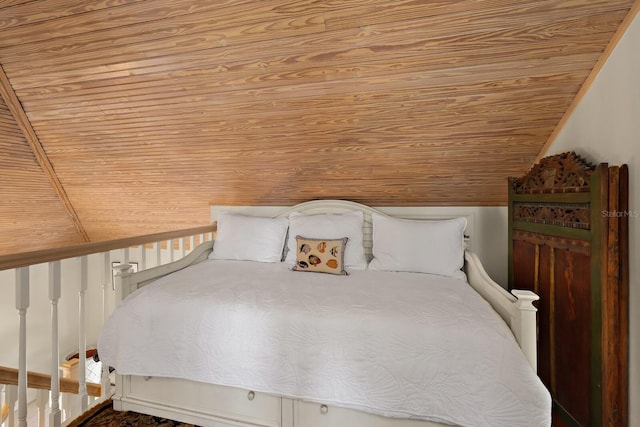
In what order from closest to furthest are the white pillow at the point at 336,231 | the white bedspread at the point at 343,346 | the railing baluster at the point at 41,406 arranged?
the white bedspread at the point at 343,346, the railing baluster at the point at 41,406, the white pillow at the point at 336,231

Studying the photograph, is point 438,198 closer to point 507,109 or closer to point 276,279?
point 507,109

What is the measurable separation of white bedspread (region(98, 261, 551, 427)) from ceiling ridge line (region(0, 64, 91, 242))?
198 centimetres

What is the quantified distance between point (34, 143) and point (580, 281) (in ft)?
12.9

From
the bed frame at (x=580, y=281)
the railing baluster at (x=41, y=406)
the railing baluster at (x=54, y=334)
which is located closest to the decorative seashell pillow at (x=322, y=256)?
the bed frame at (x=580, y=281)

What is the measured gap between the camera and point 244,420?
1.34 meters

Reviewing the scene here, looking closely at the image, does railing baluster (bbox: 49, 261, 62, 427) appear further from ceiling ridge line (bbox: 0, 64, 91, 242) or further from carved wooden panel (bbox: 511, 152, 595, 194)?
carved wooden panel (bbox: 511, 152, 595, 194)

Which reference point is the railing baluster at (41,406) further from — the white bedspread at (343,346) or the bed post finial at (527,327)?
the bed post finial at (527,327)

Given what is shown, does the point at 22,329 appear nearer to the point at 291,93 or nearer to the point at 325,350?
the point at 325,350

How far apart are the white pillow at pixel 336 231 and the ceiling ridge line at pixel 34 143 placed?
226cm

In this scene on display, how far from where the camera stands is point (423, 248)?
190 centimetres

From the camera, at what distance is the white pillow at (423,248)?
1855mm

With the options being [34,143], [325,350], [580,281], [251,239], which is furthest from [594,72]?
[34,143]

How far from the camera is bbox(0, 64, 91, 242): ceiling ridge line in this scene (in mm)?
2164

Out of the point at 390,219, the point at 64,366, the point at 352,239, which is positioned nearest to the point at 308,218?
the point at 352,239
